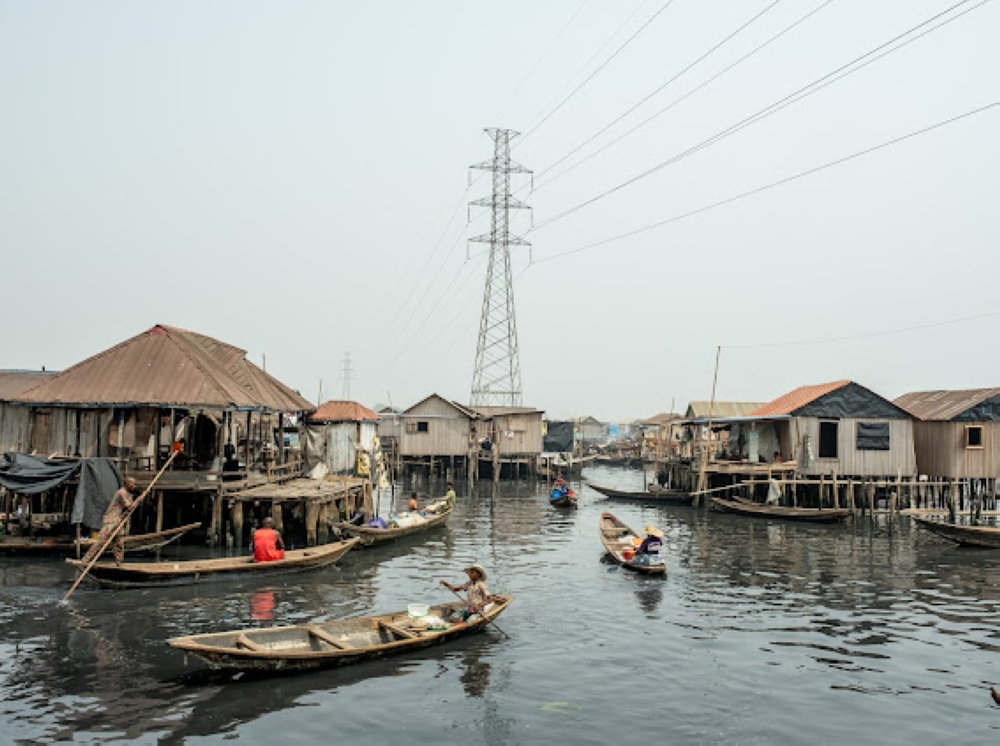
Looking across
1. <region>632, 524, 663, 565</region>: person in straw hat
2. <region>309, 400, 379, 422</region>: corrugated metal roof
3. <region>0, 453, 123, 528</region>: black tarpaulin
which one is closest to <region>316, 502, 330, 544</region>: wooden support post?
<region>0, 453, 123, 528</region>: black tarpaulin

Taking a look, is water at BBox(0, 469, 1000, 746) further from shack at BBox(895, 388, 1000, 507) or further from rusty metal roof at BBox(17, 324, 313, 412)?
shack at BBox(895, 388, 1000, 507)

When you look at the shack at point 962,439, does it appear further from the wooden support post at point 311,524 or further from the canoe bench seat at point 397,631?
the canoe bench seat at point 397,631

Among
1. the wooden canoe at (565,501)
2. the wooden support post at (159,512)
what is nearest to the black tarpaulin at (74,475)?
the wooden support post at (159,512)

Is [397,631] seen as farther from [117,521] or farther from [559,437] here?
[559,437]

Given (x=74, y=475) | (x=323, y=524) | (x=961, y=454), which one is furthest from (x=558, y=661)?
(x=961, y=454)

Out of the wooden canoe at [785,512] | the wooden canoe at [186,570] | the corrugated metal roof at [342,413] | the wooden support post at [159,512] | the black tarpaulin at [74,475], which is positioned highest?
the corrugated metal roof at [342,413]

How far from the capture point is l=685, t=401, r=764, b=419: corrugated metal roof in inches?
2004

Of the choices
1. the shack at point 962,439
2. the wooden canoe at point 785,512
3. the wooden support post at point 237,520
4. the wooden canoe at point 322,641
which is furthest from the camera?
the shack at point 962,439

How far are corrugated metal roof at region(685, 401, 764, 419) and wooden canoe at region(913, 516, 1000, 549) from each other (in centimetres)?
2324

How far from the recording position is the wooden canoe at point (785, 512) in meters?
32.9

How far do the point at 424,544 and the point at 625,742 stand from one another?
1624 cm

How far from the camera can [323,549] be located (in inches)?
798

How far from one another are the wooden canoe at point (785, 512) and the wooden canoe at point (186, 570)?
21370 mm

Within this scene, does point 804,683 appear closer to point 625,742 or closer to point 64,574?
point 625,742
